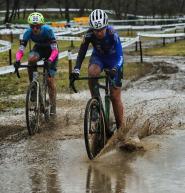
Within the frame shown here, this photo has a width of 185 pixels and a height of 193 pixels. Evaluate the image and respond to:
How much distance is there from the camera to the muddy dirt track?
609cm

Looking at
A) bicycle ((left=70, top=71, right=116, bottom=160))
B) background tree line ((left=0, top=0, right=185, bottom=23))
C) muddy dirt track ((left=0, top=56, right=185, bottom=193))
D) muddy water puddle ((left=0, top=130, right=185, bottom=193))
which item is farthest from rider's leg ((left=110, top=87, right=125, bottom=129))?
background tree line ((left=0, top=0, right=185, bottom=23))

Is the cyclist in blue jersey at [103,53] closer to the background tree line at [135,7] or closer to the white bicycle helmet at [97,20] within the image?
the white bicycle helmet at [97,20]

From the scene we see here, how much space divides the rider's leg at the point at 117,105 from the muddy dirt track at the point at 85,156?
28 centimetres

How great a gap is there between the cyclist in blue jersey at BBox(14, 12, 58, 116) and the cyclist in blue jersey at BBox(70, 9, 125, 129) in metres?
1.43

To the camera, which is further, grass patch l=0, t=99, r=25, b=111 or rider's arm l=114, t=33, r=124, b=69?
grass patch l=0, t=99, r=25, b=111

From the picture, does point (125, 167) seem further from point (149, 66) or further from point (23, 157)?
point (149, 66)

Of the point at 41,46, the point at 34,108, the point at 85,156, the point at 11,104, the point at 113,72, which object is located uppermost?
the point at 41,46

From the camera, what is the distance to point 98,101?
23.9ft

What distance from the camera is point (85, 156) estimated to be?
7406 millimetres

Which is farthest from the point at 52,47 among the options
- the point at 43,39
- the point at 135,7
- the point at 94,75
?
the point at 135,7

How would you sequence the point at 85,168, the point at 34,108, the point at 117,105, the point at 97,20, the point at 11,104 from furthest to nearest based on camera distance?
the point at 11,104
the point at 34,108
the point at 117,105
the point at 97,20
the point at 85,168

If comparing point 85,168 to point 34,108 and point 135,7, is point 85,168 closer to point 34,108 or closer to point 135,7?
point 34,108

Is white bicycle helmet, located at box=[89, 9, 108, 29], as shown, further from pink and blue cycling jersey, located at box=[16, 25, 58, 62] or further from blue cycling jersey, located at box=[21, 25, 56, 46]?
blue cycling jersey, located at box=[21, 25, 56, 46]

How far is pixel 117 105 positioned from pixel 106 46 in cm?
87
